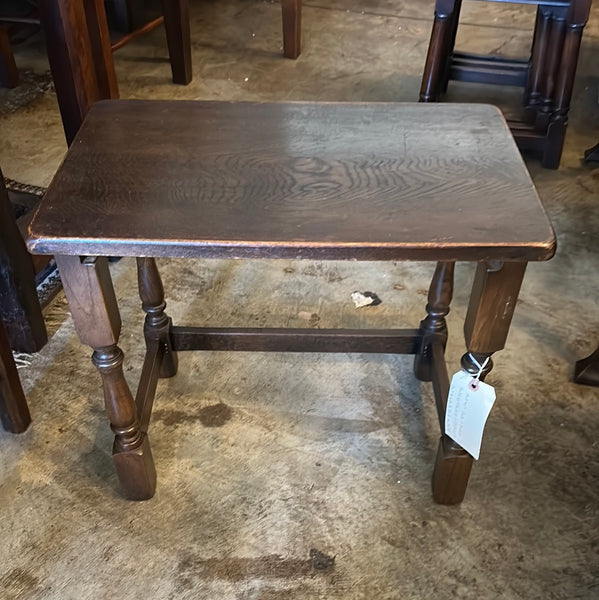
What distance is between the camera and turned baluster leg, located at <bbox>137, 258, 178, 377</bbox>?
1.29 meters

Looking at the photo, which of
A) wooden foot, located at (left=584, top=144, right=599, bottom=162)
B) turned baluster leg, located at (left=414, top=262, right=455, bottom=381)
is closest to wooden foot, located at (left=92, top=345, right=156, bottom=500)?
turned baluster leg, located at (left=414, top=262, right=455, bottom=381)

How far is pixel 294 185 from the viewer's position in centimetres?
94

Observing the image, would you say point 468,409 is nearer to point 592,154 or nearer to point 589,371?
point 589,371

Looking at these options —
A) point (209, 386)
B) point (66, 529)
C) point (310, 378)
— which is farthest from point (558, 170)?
point (66, 529)

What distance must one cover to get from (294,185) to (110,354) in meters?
0.35

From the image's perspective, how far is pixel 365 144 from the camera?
1.03m

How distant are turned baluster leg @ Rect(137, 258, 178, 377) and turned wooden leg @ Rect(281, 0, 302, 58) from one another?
1618 mm

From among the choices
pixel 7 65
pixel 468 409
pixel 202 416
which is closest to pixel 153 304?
pixel 202 416

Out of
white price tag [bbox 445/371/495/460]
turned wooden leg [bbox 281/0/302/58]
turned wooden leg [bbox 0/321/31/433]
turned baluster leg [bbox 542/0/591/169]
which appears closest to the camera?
white price tag [bbox 445/371/495/460]

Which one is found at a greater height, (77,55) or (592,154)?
(77,55)

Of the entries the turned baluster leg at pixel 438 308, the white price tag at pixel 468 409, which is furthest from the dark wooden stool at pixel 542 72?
the white price tag at pixel 468 409

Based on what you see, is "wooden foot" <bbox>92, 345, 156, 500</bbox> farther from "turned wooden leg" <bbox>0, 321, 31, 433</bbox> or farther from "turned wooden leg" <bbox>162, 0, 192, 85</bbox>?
"turned wooden leg" <bbox>162, 0, 192, 85</bbox>

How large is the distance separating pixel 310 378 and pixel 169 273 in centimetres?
49

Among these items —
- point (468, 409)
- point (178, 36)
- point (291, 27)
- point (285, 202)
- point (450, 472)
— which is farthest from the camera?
point (291, 27)
